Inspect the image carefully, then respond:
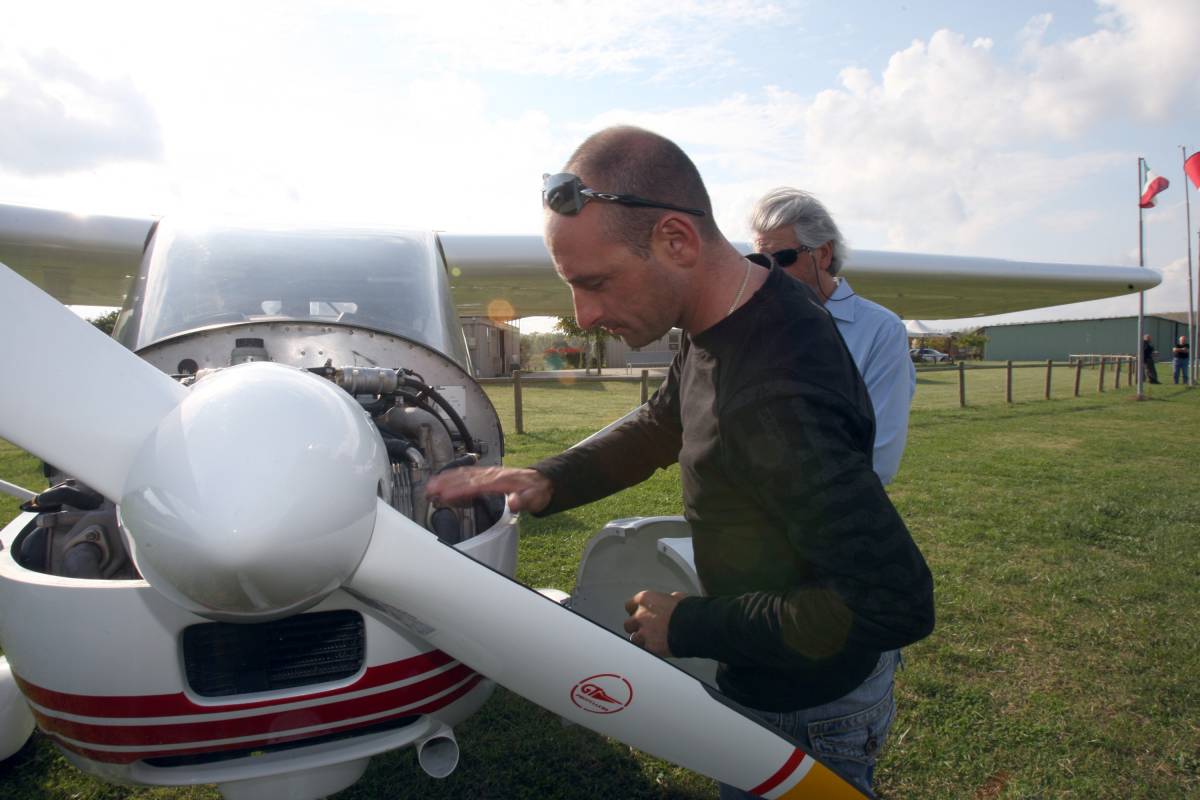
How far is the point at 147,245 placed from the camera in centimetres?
320

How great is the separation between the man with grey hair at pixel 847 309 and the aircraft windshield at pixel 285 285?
4.73 feet

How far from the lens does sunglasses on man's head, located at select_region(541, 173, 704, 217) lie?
3.85 ft

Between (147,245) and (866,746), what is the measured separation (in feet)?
11.3

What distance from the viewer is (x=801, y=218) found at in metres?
2.62

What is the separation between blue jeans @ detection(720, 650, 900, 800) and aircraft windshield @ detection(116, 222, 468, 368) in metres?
2.02

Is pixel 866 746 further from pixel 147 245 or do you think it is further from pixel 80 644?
pixel 147 245

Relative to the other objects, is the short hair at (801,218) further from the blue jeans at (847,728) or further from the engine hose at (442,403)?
the blue jeans at (847,728)

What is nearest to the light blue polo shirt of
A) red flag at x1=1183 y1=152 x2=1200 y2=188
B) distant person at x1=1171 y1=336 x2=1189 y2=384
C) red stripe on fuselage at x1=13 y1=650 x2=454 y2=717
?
red stripe on fuselage at x1=13 y1=650 x2=454 y2=717

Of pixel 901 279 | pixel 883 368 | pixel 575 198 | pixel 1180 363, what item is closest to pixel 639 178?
pixel 575 198

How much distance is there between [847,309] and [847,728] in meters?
1.59

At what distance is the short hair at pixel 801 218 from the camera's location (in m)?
2.61

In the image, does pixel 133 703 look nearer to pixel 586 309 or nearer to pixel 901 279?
pixel 586 309

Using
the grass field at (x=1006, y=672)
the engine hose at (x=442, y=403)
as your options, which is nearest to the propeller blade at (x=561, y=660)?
the engine hose at (x=442, y=403)

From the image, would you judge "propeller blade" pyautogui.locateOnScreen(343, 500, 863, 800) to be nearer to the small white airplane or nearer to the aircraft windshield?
the small white airplane
